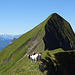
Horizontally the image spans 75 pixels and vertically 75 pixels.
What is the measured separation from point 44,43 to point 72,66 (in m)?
84.0

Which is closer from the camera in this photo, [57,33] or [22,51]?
[22,51]

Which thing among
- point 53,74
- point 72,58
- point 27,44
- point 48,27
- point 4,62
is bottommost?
point 53,74

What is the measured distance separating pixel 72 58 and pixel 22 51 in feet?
400

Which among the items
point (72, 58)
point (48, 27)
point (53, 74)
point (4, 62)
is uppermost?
point (48, 27)

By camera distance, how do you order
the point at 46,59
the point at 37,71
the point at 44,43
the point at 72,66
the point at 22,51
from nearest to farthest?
the point at 37,71 → the point at 46,59 → the point at 72,66 → the point at 44,43 → the point at 22,51

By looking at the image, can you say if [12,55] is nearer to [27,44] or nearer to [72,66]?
[27,44]

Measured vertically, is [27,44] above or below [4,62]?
above

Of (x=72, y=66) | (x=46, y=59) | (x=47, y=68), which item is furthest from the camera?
(x=72, y=66)

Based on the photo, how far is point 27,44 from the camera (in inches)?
7446

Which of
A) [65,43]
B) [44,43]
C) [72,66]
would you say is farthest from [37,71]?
[65,43]

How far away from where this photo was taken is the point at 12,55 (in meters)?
190

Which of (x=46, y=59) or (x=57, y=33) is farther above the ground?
(x=57, y=33)

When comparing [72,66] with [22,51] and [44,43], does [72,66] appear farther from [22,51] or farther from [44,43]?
[22,51]

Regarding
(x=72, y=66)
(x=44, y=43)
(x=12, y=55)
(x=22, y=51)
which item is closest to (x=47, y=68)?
(x=72, y=66)
